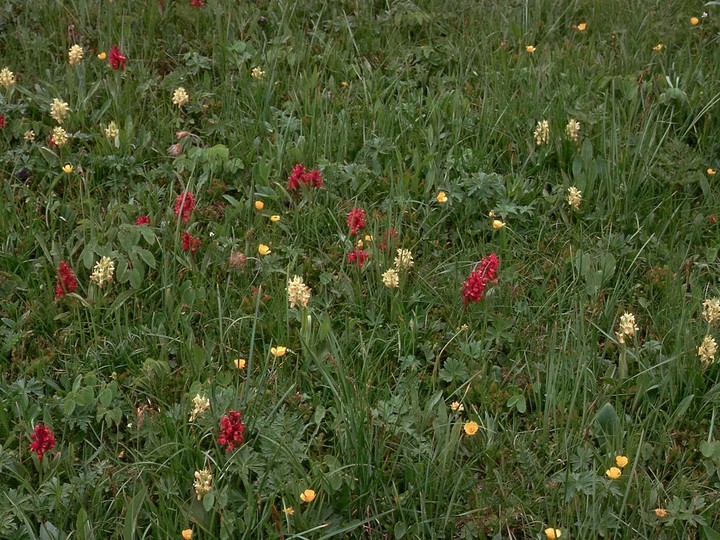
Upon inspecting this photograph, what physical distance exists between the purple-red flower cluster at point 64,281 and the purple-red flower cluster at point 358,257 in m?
0.96

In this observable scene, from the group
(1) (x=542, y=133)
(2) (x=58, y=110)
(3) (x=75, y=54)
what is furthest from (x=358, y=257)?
(3) (x=75, y=54)

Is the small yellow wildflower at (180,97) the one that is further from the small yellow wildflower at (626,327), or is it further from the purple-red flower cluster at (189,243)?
the small yellow wildflower at (626,327)

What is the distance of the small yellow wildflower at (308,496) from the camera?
2391 millimetres

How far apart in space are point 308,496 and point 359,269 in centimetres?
100

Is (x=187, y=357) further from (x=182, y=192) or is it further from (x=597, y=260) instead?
(x=597, y=260)

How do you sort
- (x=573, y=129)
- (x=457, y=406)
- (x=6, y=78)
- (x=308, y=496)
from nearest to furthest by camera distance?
(x=308, y=496)
(x=457, y=406)
(x=573, y=129)
(x=6, y=78)

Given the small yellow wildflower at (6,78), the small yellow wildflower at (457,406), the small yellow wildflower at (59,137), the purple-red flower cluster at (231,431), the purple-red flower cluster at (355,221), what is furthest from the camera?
the small yellow wildflower at (6,78)

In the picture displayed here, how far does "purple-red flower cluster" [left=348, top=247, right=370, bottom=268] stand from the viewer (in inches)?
125

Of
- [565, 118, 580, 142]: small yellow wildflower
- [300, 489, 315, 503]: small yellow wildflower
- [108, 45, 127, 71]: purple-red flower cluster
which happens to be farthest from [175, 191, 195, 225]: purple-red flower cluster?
Answer: [565, 118, 580, 142]: small yellow wildflower

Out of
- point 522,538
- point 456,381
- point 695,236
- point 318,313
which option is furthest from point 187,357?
point 695,236

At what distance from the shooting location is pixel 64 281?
10.0 ft

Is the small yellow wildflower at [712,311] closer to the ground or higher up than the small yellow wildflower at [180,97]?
closer to the ground

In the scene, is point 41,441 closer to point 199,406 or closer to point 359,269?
point 199,406

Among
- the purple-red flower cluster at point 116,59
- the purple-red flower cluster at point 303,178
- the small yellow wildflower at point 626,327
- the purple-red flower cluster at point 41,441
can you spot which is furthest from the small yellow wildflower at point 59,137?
the small yellow wildflower at point 626,327
